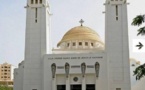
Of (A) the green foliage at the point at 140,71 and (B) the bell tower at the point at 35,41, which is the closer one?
(A) the green foliage at the point at 140,71

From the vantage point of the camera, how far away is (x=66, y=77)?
37.2 meters

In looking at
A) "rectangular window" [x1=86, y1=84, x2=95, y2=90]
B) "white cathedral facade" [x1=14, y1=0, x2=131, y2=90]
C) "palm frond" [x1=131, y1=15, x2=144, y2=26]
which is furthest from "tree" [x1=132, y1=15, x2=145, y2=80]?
"rectangular window" [x1=86, y1=84, x2=95, y2=90]

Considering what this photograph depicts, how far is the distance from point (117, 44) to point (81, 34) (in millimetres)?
9706

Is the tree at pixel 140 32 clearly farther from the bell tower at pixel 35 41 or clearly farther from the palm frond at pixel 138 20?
the bell tower at pixel 35 41

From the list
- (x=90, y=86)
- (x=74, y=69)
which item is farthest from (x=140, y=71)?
(x=74, y=69)

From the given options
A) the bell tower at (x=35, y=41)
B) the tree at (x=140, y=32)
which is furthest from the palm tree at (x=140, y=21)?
the bell tower at (x=35, y=41)

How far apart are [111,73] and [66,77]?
18.0 ft

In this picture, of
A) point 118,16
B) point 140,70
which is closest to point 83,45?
point 118,16

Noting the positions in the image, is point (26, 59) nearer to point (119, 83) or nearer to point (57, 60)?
point (57, 60)

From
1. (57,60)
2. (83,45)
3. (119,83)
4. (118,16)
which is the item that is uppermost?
(118,16)

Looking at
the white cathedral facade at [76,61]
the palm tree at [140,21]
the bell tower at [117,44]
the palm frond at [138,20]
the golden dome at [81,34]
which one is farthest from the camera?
the golden dome at [81,34]

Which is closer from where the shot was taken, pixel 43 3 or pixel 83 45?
pixel 43 3

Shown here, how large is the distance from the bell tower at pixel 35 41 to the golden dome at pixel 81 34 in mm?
6529

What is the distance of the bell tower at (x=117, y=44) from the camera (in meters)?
36.7
